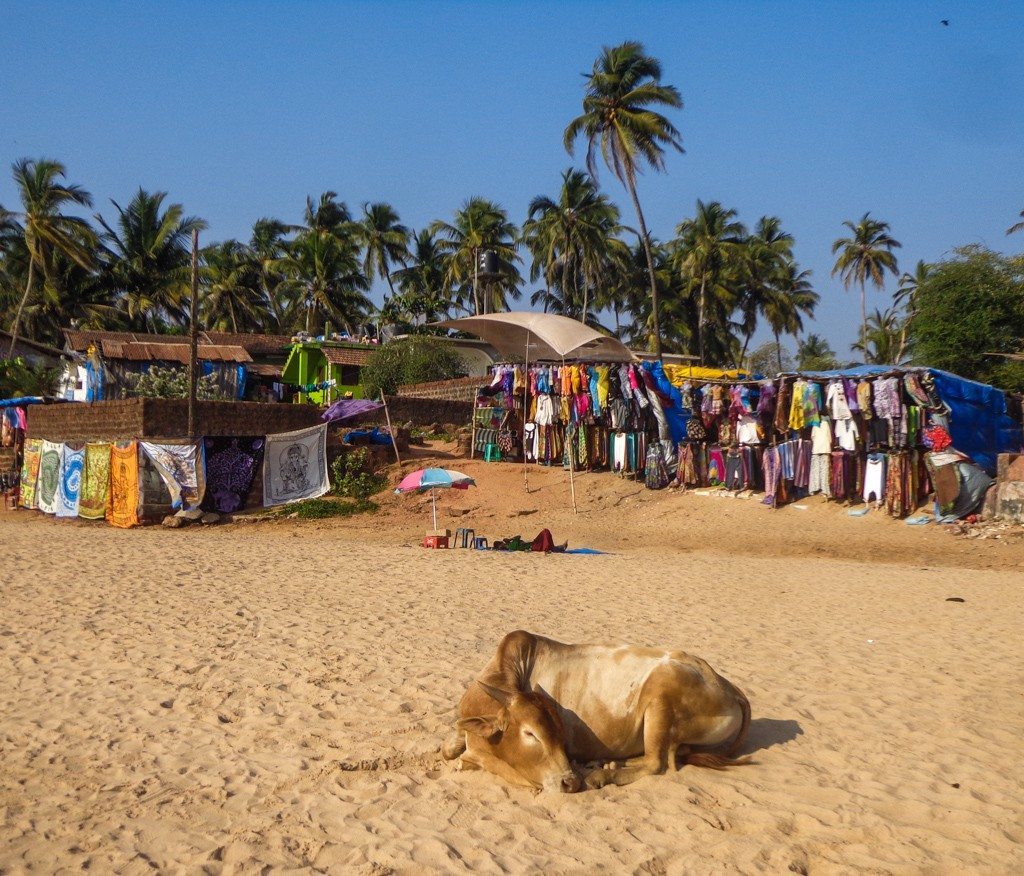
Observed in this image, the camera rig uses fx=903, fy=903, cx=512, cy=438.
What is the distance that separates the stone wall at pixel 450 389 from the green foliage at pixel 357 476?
5.72 metres

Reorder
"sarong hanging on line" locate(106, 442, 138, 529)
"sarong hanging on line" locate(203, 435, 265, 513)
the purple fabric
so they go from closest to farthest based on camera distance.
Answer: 1. "sarong hanging on line" locate(106, 442, 138, 529)
2. "sarong hanging on line" locate(203, 435, 265, 513)
3. the purple fabric

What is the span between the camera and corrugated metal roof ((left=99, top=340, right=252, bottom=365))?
91.8 ft

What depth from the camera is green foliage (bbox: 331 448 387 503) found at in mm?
19812

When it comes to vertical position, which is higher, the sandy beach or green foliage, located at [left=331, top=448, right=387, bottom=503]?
green foliage, located at [left=331, top=448, right=387, bottom=503]

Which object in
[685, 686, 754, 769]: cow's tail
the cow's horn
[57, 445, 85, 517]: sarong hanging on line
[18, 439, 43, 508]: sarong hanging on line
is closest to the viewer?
the cow's horn

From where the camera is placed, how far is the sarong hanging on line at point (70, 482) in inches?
790

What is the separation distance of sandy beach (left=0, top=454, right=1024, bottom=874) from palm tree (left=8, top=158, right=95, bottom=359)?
2757 centimetres

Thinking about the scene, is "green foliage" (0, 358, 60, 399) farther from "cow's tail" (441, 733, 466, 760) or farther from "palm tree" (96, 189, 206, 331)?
"cow's tail" (441, 733, 466, 760)

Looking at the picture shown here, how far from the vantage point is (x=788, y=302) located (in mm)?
50469

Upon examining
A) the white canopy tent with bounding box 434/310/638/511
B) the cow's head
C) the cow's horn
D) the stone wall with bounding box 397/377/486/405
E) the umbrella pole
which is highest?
A: the white canopy tent with bounding box 434/310/638/511

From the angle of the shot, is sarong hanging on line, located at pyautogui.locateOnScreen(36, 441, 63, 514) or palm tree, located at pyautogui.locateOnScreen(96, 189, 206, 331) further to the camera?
palm tree, located at pyautogui.locateOnScreen(96, 189, 206, 331)

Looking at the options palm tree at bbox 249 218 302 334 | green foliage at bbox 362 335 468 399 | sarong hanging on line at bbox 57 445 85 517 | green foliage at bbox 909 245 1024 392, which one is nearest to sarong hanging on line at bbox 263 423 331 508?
sarong hanging on line at bbox 57 445 85 517

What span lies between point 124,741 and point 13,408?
73.5 feet

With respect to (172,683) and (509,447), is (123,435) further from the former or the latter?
(172,683)
